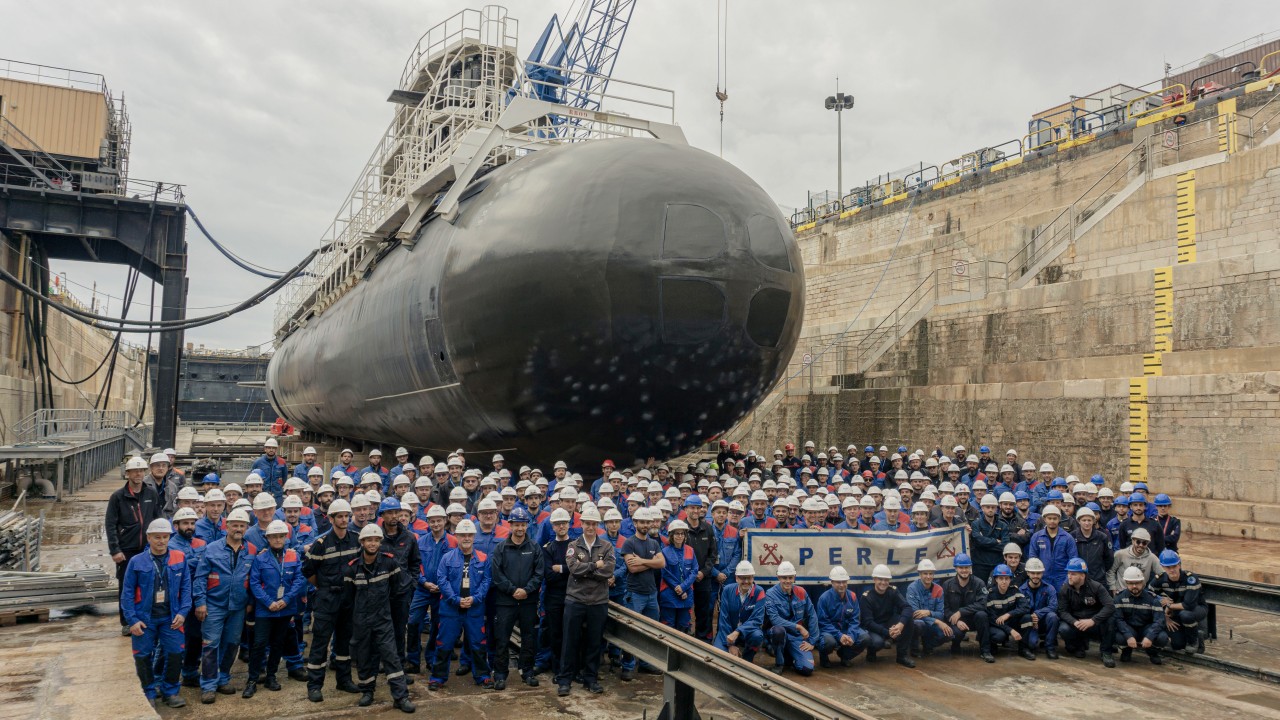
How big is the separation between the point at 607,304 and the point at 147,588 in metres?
4.20

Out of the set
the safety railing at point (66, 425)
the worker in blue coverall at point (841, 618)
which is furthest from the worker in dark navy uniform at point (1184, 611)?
the safety railing at point (66, 425)

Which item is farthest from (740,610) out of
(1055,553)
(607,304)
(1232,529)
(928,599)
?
→ (1232,529)

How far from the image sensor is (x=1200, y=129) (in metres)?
19.5

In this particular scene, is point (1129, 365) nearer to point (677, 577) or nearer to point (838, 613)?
point (838, 613)

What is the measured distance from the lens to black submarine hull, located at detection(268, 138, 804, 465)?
7.72 meters

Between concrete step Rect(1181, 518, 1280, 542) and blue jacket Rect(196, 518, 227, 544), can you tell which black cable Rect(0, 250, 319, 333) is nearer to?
blue jacket Rect(196, 518, 227, 544)

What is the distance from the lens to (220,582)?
5551 mm

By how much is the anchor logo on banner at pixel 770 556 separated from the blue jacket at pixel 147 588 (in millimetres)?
4244

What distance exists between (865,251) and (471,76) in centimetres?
1867

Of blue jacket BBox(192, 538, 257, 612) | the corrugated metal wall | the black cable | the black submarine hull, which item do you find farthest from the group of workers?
the corrugated metal wall

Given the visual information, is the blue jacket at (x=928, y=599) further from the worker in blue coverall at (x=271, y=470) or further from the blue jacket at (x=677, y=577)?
the worker in blue coverall at (x=271, y=470)

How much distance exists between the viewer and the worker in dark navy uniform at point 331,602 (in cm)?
545

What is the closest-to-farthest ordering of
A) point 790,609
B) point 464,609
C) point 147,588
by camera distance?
1. point 147,588
2. point 464,609
3. point 790,609

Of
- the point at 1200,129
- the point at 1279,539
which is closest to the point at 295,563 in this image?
the point at 1279,539
